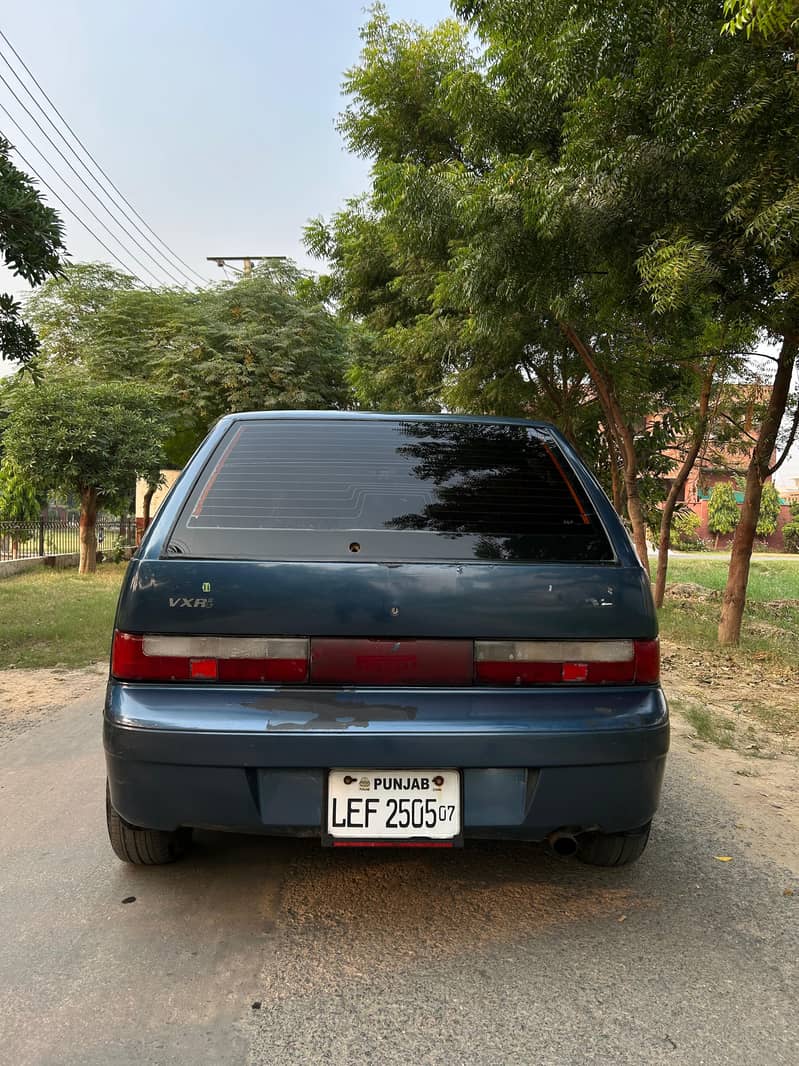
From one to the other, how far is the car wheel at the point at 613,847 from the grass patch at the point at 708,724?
96.9 inches

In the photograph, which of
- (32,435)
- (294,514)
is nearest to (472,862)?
(294,514)

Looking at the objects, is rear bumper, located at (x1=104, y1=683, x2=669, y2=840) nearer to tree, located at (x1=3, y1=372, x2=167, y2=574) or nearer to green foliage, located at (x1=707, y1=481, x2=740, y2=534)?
tree, located at (x1=3, y1=372, x2=167, y2=574)

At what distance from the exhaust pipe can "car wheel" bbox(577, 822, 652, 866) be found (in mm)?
178

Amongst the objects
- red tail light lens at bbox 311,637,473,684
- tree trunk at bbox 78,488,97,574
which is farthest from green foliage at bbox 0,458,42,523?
red tail light lens at bbox 311,637,473,684

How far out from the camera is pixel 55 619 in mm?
10023

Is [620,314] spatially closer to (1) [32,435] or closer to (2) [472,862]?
(2) [472,862]

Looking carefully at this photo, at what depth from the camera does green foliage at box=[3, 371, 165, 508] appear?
15.8 m

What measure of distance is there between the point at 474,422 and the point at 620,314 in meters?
4.37

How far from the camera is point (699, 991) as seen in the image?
229 centimetres

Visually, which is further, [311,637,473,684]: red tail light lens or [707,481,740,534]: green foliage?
[707,481,740,534]: green foliage

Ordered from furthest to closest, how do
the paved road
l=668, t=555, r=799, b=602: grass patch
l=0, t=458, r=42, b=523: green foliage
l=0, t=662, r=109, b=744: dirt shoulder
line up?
l=668, t=555, r=799, b=602: grass patch → l=0, t=458, r=42, b=523: green foliage → l=0, t=662, r=109, b=744: dirt shoulder → the paved road

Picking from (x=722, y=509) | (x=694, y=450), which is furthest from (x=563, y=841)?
(x=722, y=509)

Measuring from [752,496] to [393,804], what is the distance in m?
6.96

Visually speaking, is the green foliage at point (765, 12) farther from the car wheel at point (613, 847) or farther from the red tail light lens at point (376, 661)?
the car wheel at point (613, 847)
